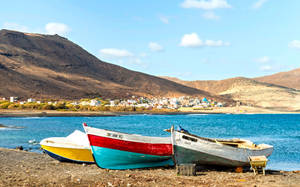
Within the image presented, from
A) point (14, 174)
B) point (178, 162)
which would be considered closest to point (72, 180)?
point (14, 174)

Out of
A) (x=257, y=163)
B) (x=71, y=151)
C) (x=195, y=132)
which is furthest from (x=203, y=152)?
(x=195, y=132)

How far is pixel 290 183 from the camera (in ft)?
55.4

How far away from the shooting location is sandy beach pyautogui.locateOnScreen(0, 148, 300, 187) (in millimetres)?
15875

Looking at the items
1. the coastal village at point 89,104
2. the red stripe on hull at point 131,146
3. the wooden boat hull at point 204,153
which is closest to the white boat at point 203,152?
the wooden boat hull at point 204,153

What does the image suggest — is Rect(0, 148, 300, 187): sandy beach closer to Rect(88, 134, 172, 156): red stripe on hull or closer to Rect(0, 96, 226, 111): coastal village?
Rect(88, 134, 172, 156): red stripe on hull

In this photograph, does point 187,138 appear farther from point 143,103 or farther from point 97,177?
point 143,103

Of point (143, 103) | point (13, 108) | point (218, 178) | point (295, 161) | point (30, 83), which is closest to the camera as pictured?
point (218, 178)

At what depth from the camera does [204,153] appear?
Result: 65.4 feet

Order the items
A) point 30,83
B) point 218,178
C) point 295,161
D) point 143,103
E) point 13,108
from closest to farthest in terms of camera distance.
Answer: point 218,178
point 295,161
point 13,108
point 30,83
point 143,103

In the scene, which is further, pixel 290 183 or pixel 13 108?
pixel 13 108

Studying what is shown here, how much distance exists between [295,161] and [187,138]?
12.7 m

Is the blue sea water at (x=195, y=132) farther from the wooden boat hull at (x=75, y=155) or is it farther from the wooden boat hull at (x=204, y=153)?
the wooden boat hull at (x=75, y=155)

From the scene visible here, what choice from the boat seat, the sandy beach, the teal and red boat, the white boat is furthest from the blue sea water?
the teal and red boat

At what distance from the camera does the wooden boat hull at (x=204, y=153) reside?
64.3 ft
